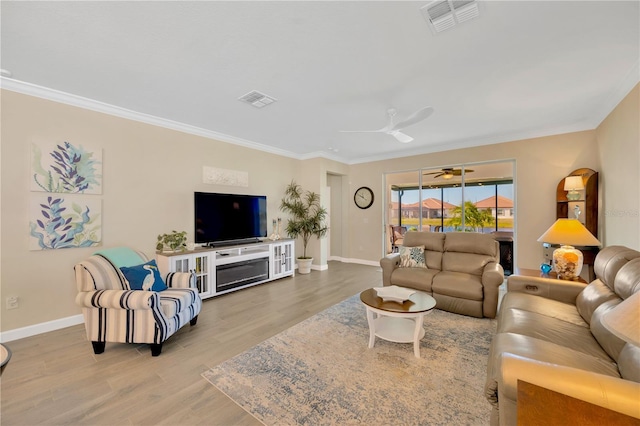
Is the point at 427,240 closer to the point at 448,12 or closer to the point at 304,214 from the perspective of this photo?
the point at 304,214

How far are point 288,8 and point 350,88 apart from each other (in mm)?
1253

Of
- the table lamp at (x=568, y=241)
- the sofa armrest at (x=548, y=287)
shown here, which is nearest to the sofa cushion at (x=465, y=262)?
the sofa armrest at (x=548, y=287)

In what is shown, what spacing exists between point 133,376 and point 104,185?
94.7 inches

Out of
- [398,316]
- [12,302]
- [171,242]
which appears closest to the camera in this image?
[398,316]

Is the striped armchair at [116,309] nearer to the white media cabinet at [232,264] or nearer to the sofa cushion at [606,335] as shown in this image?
the white media cabinet at [232,264]

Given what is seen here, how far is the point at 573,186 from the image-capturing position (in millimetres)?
3934

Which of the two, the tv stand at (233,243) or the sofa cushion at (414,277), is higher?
the tv stand at (233,243)

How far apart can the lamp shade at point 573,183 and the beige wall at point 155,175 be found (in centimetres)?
24

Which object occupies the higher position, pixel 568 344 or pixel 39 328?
pixel 568 344

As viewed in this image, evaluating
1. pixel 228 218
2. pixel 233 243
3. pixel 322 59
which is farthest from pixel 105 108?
pixel 322 59

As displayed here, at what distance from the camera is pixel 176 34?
2.01m

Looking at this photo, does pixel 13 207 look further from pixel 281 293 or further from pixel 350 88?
pixel 350 88

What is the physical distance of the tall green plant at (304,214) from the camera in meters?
5.68

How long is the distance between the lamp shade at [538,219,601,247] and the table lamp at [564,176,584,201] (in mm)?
1789
